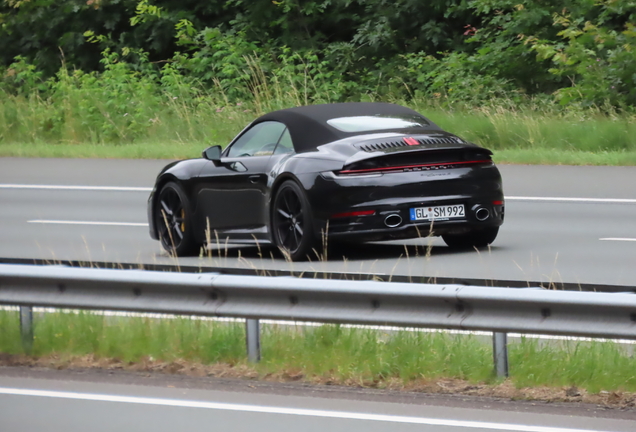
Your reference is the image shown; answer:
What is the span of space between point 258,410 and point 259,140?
580cm

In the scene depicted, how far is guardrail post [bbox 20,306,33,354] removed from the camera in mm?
8438

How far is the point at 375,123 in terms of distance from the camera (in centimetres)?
1186

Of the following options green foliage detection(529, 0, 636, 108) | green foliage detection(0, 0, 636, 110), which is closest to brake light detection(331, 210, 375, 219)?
green foliage detection(529, 0, 636, 108)

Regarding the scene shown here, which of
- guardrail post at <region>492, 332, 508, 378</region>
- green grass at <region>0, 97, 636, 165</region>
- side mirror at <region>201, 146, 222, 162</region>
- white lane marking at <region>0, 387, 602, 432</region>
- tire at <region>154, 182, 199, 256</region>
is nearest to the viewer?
white lane marking at <region>0, 387, 602, 432</region>

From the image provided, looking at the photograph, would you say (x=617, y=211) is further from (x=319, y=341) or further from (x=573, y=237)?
(x=319, y=341)

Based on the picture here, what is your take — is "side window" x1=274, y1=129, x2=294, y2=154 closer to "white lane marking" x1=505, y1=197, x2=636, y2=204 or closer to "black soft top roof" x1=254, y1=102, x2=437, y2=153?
"black soft top roof" x1=254, y1=102, x2=437, y2=153

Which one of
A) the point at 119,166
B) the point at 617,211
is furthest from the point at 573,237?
the point at 119,166

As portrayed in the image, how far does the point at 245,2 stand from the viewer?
36.0m

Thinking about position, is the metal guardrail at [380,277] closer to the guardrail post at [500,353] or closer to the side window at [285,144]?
the guardrail post at [500,353]

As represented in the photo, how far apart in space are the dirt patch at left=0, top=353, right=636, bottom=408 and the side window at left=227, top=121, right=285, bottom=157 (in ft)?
13.8

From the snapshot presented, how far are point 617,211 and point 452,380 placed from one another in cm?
836

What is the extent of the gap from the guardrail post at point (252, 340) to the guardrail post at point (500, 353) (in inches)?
55.6

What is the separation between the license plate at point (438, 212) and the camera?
1110cm

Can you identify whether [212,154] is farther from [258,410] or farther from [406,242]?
[258,410]
